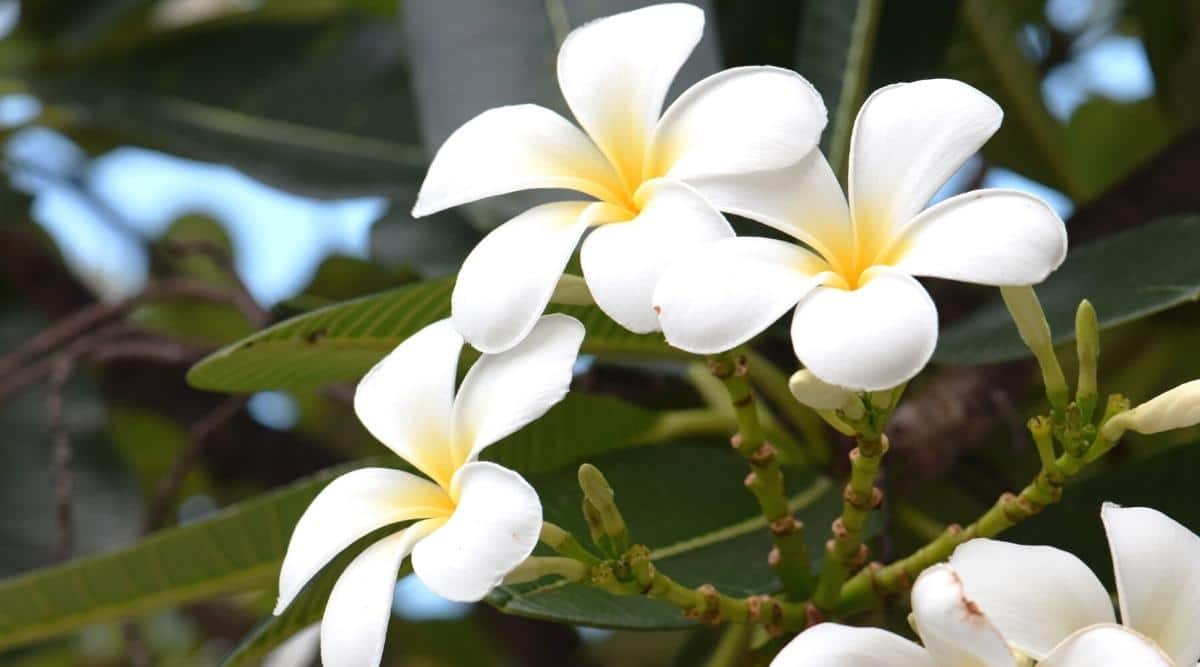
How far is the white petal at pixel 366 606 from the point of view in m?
0.43

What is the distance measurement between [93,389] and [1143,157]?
977mm

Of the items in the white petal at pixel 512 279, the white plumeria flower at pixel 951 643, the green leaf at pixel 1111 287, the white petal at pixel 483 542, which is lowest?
the green leaf at pixel 1111 287

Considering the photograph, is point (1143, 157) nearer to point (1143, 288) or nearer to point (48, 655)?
point (1143, 288)

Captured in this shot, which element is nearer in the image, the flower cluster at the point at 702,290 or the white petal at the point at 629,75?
the flower cluster at the point at 702,290

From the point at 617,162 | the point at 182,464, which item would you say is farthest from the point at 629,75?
the point at 182,464

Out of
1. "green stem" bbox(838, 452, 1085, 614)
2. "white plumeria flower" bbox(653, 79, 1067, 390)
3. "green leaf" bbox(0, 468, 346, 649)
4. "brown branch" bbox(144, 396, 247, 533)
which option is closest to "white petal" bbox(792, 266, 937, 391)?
"white plumeria flower" bbox(653, 79, 1067, 390)

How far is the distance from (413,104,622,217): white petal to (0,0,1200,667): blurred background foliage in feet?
0.43

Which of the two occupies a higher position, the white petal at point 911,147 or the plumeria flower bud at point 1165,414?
the white petal at point 911,147

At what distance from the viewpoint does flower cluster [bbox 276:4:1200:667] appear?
1.31 ft

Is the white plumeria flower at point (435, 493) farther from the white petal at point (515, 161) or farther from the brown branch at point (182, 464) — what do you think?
the brown branch at point (182, 464)

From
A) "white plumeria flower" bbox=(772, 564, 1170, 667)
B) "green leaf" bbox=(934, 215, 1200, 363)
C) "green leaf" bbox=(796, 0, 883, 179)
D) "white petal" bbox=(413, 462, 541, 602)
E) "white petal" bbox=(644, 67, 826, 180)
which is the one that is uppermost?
"white petal" bbox=(644, 67, 826, 180)

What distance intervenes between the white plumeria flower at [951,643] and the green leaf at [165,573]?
0.36m

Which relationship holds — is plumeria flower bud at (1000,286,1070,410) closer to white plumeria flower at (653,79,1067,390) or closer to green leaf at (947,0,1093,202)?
white plumeria flower at (653,79,1067,390)

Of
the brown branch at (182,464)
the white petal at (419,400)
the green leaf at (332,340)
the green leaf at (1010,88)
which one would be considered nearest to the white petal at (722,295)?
the white petal at (419,400)
